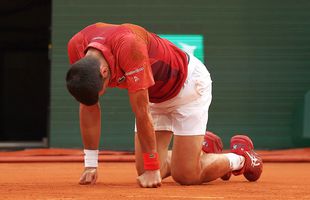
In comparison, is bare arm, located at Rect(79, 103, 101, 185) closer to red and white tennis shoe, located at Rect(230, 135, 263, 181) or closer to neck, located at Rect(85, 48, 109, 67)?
neck, located at Rect(85, 48, 109, 67)

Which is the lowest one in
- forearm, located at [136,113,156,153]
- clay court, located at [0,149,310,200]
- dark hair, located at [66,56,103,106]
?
clay court, located at [0,149,310,200]

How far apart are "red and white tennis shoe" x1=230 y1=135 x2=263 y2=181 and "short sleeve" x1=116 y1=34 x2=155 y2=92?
1837mm

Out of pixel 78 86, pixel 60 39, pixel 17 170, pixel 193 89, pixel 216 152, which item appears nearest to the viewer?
pixel 78 86

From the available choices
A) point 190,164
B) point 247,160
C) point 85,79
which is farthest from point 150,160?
point 247,160

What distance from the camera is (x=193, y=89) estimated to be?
6.39 m

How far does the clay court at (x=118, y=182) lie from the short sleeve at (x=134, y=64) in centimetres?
79

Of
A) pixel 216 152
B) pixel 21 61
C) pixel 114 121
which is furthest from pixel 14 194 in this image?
pixel 21 61

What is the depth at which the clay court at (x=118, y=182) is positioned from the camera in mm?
5402

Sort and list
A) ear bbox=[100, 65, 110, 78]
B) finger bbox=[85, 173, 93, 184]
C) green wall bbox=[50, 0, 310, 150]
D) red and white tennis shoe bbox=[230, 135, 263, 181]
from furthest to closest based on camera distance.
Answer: green wall bbox=[50, 0, 310, 150] → red and white tennis shoe bbox=[230, 135, 263, 181] → finger bbox=[85, 173, 93, 184] → ear bbox=[100, 65, 110, 78]

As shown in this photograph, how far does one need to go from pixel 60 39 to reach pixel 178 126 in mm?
6670

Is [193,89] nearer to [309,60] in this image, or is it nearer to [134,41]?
[134,41]

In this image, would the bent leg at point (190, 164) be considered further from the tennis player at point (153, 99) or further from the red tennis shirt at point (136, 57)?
the red tennis shirt at point (136, 57)

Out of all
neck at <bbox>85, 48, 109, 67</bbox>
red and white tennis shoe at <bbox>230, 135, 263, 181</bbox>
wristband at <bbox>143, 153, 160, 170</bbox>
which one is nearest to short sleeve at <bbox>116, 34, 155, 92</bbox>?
neck at <bbox>85, 48, 109, 67</bbox>

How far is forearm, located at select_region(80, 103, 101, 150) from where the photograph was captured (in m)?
6.21
